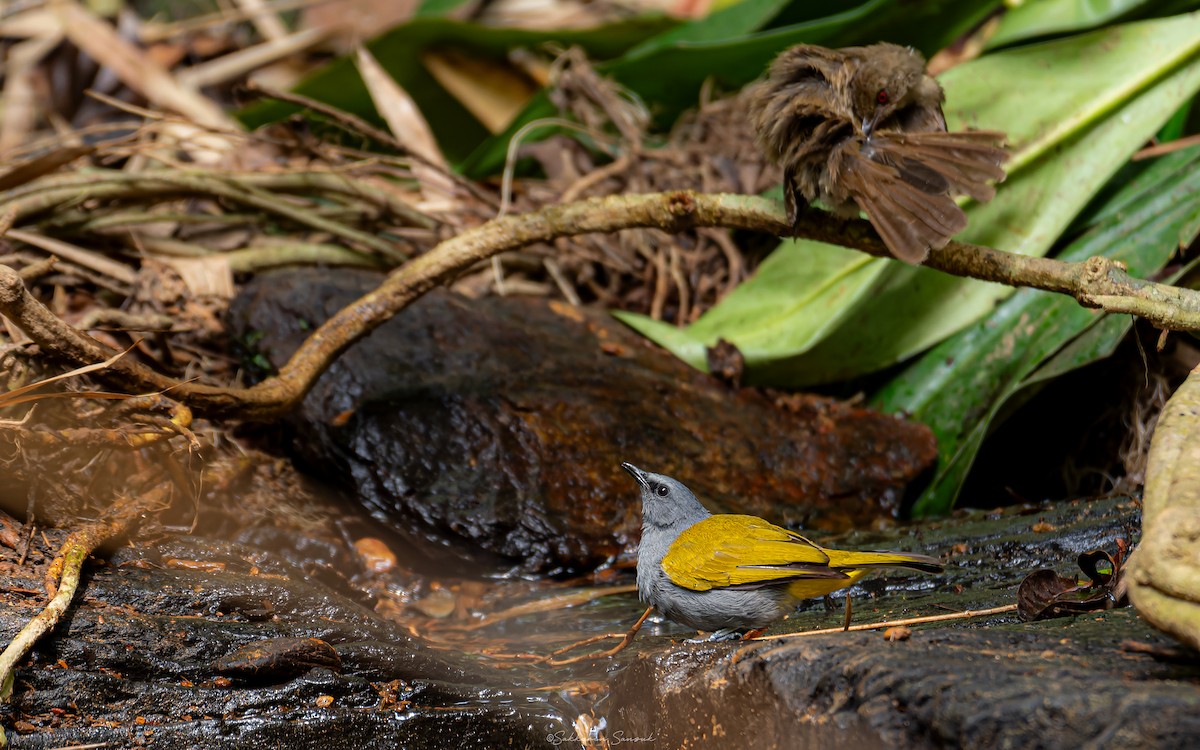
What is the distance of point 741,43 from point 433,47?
211 cm

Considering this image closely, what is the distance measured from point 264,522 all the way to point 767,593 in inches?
71.7

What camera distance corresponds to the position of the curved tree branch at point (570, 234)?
2229mm

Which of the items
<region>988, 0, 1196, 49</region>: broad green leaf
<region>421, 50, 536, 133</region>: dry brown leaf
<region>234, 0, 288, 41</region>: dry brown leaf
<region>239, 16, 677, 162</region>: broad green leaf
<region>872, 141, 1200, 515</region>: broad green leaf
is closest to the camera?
<region>872, 141, 1200, 515</region>: broad green leaf

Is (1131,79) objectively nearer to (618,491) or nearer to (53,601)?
(618,491)

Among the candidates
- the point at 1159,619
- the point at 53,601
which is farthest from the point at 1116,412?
the point at 53,601

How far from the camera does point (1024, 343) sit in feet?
12.4

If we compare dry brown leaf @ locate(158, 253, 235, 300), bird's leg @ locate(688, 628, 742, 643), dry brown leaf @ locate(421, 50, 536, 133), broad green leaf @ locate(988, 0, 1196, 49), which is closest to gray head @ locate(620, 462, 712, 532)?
bird's leg @ locate(688, 628, 742, 643)

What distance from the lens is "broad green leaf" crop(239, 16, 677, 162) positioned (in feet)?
18.4

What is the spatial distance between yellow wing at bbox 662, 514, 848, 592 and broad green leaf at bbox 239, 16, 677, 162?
4.18m

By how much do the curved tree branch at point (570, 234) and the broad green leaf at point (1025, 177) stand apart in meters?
1.21

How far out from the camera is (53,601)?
2041 mm

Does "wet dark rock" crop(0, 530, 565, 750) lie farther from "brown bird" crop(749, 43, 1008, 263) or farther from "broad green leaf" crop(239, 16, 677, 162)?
"broad green leaf" crop(239, 16, 677, 162)

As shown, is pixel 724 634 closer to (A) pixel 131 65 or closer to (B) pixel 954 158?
(B) pixel 954 158

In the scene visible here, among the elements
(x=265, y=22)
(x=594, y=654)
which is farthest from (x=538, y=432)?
(x=265, y=22)
